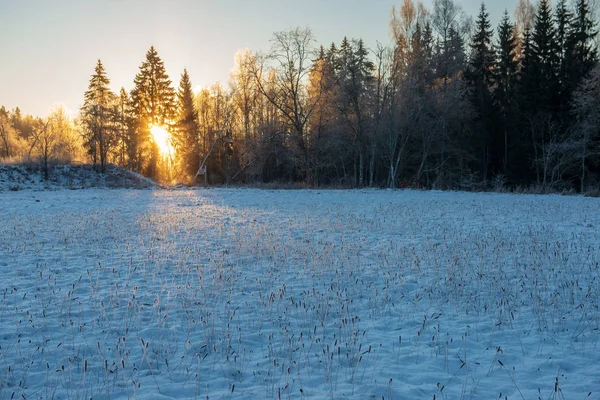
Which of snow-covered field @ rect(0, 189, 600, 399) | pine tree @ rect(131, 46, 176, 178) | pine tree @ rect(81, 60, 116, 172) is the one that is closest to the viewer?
snow-covered field @ rect(0, 189, 600, 399)

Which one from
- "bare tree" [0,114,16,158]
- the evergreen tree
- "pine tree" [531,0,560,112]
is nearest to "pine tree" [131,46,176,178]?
"bare tree" [0,114,16,158]

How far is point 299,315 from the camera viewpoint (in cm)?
598

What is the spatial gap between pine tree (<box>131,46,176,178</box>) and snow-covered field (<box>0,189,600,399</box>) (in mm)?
40354

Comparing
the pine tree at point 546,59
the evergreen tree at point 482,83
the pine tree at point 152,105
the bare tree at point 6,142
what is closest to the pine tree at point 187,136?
the pine tree at point 152,105

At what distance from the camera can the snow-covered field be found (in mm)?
4047

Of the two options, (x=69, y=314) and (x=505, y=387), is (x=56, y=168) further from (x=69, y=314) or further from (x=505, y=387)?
(x=505, y=387)

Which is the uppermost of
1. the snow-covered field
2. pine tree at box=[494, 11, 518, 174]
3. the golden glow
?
pine tree at box=[494, 11, 518, 174]

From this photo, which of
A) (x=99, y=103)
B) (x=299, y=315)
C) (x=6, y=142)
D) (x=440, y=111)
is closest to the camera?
(x=299, y=315)

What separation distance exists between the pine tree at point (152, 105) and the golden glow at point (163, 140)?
0.55 metres

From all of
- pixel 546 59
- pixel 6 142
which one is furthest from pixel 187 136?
pixel 546 59

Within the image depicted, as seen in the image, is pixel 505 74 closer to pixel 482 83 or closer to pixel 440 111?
pixel 482 83

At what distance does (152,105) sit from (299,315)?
49.3m

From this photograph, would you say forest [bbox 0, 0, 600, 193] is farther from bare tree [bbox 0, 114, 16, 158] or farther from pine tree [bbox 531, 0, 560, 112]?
bare tree [bbox 0, 114, 16, 158]

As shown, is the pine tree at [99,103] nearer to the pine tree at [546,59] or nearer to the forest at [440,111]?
the forest at [440,111]
